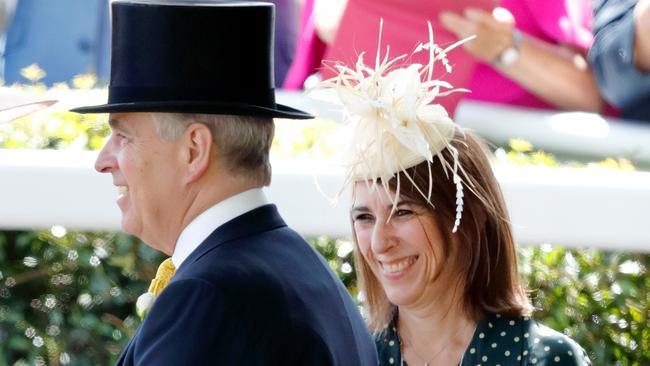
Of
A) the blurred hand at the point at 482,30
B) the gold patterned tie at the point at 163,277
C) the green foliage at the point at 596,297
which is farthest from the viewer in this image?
the blurred hand at the point at 482,30

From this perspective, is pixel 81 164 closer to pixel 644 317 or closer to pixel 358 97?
pixel 358 97

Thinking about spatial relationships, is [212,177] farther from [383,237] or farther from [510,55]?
[510,55]

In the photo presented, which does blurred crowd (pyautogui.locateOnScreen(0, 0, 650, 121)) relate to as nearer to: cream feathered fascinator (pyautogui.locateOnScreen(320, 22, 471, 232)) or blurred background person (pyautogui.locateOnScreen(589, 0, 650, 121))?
blurred background person (pyautogui.locateOnScreen(589, 0, 650, 121))

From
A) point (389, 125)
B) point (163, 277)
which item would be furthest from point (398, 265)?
point (163, 277)

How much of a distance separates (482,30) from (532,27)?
1.14 ft

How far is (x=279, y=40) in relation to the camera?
226 inches

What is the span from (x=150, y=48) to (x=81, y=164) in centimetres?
121

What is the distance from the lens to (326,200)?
12.7ft

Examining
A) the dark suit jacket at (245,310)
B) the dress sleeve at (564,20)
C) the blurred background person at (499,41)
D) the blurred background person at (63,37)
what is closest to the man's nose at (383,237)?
the dark suit jacket at (245,310)

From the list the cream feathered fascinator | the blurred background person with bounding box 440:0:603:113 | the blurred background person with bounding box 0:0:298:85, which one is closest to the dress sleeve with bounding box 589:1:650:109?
the blurred background person with bounding box 440:0:603:113

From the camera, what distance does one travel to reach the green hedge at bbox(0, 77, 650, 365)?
388 centimetres

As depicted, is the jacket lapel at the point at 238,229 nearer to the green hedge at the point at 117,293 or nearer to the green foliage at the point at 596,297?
the green hedge at the point at 117,293

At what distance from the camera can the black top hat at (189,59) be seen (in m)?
2.64

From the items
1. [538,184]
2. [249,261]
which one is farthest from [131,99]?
[538,184]
